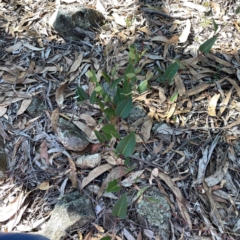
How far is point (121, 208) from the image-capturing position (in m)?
1.37

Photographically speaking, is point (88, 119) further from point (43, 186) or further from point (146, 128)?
point (43, 186)


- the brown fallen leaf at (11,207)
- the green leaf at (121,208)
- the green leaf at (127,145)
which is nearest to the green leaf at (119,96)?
the green leaf at (127,145)

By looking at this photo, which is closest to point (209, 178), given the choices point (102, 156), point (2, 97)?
point (102, 156)

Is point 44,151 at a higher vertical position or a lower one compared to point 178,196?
higher

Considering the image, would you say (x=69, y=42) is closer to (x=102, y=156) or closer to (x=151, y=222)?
(x=102, y=156)

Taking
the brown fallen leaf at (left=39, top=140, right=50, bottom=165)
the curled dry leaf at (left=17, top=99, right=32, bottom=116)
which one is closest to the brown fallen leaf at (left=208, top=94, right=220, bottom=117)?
the brown fallen leaf at (left=39, top=140, right=50, bottom=165)

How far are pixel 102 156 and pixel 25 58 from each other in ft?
2.83

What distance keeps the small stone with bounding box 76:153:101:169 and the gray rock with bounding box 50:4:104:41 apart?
860 mm

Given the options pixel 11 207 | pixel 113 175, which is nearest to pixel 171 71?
pixel 113 175

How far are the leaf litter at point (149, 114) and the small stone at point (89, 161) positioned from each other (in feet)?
0.08

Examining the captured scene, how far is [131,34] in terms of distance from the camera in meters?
2.13

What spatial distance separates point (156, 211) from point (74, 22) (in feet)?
4.18

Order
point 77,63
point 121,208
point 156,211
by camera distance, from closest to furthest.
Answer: point 121,208, point 156,211, point 77,63

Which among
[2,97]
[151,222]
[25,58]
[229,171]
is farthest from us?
[25,58]
